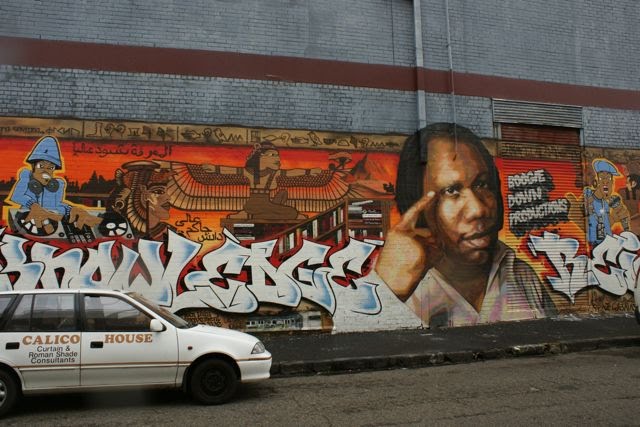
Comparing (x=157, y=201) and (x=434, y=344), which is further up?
(x=157, y=201)

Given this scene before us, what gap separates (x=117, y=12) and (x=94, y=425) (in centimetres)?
792

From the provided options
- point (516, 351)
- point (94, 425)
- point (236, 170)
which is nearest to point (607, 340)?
point (516, 351)

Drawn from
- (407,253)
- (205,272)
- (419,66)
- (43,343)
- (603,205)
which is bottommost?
(43,343)

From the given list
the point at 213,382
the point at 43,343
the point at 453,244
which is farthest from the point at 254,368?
the point at 453,244

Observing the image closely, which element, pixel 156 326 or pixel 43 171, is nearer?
pixel 156 326

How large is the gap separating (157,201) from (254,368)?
4.86m

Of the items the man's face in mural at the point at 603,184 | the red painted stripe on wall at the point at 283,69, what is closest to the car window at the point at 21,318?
the red painted stripe on wall at the point at 283,69

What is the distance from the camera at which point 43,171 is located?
962cm

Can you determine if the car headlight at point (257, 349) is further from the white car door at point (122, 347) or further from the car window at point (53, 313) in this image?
the car window at point (53, 313)

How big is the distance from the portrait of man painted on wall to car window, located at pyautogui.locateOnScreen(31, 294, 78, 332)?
631 centimetres

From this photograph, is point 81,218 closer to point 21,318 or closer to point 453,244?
point 21,318

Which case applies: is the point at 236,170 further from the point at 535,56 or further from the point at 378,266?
the point at 535,56

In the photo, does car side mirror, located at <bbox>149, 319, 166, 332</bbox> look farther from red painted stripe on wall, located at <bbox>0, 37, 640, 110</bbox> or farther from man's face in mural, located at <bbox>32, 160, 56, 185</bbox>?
red painted stripe on wall, located at <bbox>0, 37, 640, 110</bbox>

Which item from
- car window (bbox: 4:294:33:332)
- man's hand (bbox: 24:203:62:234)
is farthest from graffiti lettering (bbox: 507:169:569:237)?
car window (bbox: 4:294:33:332)
